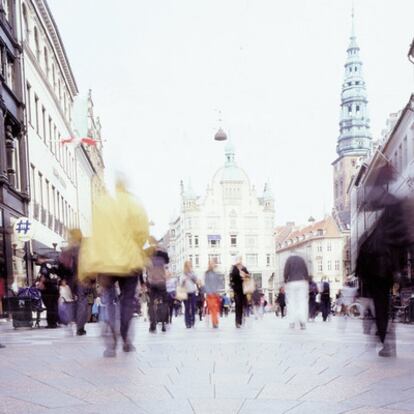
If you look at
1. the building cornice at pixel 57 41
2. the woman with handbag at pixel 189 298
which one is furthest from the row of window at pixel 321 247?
the woman with handbag at pixel 189 298

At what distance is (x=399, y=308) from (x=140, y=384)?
19692mm

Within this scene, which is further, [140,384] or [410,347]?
[410,347]

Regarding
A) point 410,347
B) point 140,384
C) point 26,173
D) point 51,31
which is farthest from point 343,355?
point 51,31

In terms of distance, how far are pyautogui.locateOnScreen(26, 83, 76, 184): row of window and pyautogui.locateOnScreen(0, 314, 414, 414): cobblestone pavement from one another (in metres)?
24.7

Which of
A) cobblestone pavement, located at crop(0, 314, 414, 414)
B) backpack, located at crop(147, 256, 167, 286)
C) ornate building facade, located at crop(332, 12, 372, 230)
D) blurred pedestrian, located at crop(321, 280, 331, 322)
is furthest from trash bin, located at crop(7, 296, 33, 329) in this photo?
ornate building facade, located at crop(332, 12, 372, 230)

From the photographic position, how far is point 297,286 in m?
15.4

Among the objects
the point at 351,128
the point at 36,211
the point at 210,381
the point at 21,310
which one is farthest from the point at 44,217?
the point at 351,128

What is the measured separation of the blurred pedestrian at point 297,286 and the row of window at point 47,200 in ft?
48.8

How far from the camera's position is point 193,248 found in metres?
116

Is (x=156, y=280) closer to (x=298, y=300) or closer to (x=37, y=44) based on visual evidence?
(x=298, y=300)

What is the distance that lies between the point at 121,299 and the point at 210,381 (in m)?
2.24

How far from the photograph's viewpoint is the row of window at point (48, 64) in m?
32.8

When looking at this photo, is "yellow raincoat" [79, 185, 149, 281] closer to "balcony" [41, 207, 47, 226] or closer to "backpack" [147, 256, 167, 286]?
"backpack" [147, 256, 167, 286]

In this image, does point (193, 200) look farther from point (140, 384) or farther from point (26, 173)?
point (140, 384)
